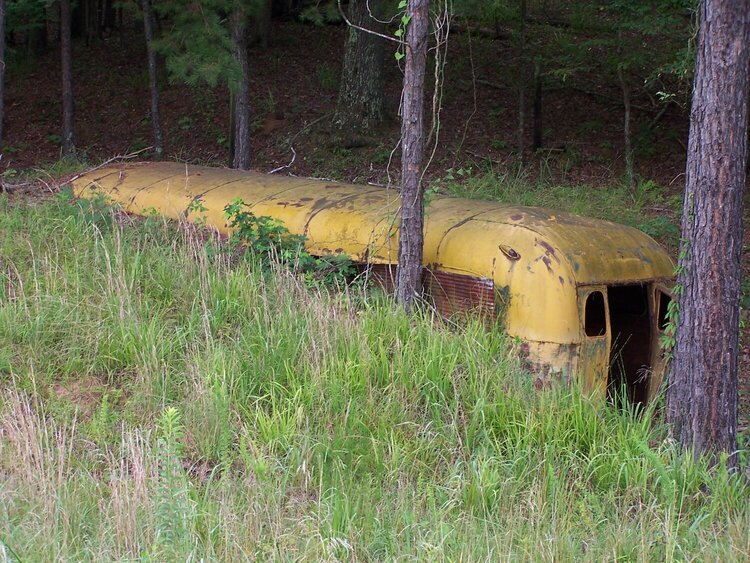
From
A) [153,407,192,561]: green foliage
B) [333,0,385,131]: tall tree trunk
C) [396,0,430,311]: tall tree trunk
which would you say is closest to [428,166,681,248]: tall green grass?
[333,0,385,131]: tall tree trunk

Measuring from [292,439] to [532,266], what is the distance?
91.0 inches

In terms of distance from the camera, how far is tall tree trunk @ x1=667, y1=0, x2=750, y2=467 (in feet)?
15.5

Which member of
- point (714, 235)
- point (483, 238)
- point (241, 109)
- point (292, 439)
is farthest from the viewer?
point (241, 109)

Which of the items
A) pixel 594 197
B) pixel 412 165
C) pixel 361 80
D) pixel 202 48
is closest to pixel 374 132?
pixel 361 80

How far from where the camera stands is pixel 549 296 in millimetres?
5707

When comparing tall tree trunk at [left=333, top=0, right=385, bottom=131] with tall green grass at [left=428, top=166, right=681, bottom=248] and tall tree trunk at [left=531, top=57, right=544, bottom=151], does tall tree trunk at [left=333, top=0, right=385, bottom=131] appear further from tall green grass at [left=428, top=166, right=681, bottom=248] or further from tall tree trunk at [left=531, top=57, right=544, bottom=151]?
tall green grass at [left=428, top=166, right=681, bottom=248]

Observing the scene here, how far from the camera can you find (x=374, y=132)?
1448 cm

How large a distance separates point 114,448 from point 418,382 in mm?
1962

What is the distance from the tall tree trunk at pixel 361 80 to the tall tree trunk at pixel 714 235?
9.87m

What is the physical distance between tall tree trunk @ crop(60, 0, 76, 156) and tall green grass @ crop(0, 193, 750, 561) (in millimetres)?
8873

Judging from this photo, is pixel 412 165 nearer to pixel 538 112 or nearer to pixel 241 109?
pixel 241 109

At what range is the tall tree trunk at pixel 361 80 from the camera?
14172mm

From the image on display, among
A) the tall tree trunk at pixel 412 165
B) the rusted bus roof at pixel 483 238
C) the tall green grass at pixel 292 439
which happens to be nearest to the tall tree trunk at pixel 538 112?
the rusted bus roof at pixel 483 238

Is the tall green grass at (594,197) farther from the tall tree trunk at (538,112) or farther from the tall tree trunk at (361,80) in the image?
the tall tree trunk at (361,80)
